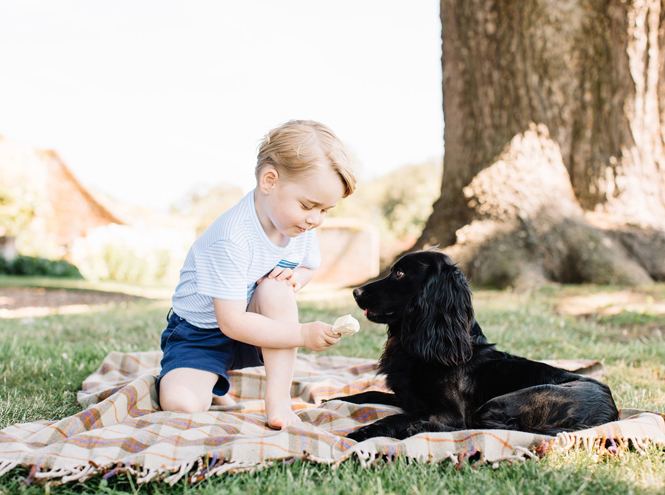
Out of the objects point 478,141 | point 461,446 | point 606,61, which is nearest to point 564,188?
point 478,141

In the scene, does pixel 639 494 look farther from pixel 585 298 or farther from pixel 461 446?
pixel 585 298

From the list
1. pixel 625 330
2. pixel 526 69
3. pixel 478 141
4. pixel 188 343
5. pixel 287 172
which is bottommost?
pixel 625 330

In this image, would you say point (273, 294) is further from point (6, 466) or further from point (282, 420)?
point (6, 466)

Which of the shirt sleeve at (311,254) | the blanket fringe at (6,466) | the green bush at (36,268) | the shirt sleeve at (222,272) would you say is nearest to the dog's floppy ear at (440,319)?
the shirt sleeve at (311,254)

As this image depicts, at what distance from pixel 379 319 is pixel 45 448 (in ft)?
4.56

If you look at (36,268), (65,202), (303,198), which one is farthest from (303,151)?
(65,202)

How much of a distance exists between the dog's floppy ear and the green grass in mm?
546

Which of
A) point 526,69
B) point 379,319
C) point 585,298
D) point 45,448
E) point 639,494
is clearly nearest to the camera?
point 639,494

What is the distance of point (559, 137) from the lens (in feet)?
21.1

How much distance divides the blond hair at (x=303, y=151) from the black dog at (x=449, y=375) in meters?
0.53

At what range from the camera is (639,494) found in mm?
1478

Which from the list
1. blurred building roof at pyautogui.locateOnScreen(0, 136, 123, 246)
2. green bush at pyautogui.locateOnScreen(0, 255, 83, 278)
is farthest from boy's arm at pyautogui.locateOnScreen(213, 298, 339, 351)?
blurred building roof at pyautogui.locateOnScreen(0, 136, 123, 246)

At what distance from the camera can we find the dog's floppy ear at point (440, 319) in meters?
2.23

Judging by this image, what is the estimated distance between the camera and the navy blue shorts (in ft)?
7.98
